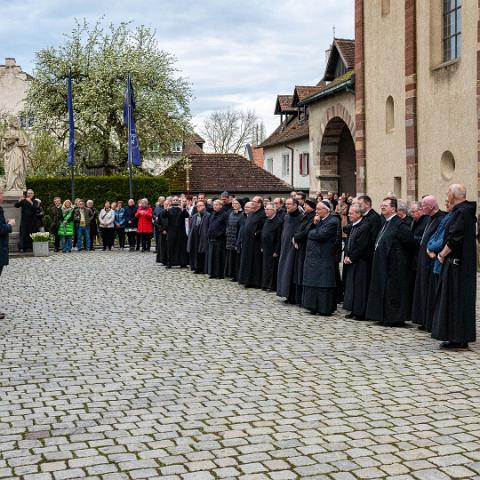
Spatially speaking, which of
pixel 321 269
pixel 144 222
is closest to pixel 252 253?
pixel 321 269

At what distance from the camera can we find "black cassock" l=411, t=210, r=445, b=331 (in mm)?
10328

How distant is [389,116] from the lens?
80.0 feet

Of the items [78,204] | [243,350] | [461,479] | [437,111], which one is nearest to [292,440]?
[461,479]

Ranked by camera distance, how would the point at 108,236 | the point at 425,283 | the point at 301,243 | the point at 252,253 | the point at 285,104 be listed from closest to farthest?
the point at 425,283
the point at 301,243
the point at 252,253
the point at 108,236
the point at 285,104

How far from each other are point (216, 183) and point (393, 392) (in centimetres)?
3973

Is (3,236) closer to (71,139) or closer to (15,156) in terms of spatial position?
(15,156)

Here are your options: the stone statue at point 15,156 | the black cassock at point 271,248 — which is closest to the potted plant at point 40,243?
the stone statue at point 15,156

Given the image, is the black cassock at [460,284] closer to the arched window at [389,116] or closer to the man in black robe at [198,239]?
the man in black robe at [198,239]

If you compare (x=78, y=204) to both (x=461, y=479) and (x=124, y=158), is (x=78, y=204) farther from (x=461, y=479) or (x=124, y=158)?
(x=461, y=479)

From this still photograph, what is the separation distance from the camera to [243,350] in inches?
367

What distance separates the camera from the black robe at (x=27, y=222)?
2433cm

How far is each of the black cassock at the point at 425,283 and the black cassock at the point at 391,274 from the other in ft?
0.88

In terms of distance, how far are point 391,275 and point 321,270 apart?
4.38ft

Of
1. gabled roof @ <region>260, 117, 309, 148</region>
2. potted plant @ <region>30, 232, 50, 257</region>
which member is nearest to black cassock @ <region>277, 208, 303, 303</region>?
potted plant @ <region>30, 232, 50, 257</region>
